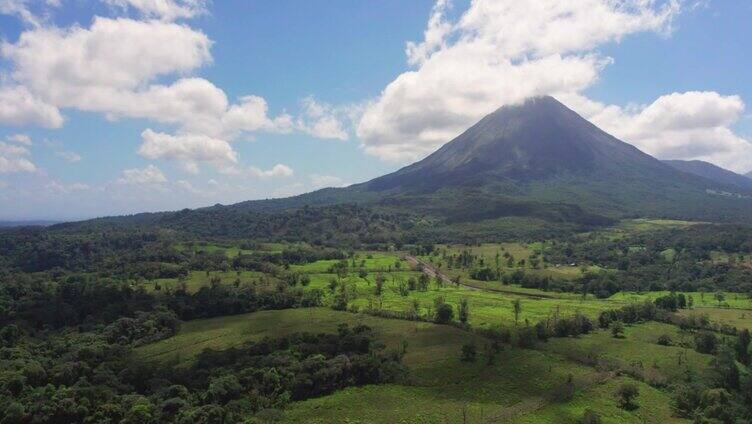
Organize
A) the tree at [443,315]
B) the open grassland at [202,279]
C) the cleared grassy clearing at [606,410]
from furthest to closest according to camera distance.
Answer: the open grassland at [202,279], the tree at [443,315], the cleared grassy clearing at [606,410]

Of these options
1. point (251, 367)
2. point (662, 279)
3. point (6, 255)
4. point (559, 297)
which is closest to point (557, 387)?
point (251, 367)

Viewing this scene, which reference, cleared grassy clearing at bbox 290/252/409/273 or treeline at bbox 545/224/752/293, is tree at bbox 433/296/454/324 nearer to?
cleared grassy clearing at bbox 290/252/409/273

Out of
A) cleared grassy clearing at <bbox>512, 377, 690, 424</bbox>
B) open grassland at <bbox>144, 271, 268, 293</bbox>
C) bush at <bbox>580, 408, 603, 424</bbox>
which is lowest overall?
cleared grassy clearing at <bbox>512, 377, 690, 424</bbox>

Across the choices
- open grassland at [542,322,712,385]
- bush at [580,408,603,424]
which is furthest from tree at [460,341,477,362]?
bush at [580,408,603,424]

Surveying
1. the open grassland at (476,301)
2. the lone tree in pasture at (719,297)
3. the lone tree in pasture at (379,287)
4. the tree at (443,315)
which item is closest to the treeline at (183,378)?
the tree at (443,315)

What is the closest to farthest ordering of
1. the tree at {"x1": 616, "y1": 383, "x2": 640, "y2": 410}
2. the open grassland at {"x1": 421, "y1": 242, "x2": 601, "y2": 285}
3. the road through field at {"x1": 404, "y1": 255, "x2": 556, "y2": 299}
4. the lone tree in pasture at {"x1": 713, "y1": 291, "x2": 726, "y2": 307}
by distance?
the tree at {"x1": 616, "y1": 383, "x2": 640, "y2": 410}
the lone tree in pasture at {"x1": 713, "y1": 291, "x2": 726, "y2": 307}
the road through field at {"x1": 404, "y1": 255, "x2": 556, "y2": 299}
the open grassland at {"x1": 421, "y1": 242, "x2": 601, "y2": 285}

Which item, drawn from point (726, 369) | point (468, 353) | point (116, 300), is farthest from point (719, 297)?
point (116, 300)

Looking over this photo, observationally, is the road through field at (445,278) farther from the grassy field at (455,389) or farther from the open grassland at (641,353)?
the grassy field at (455,389)
